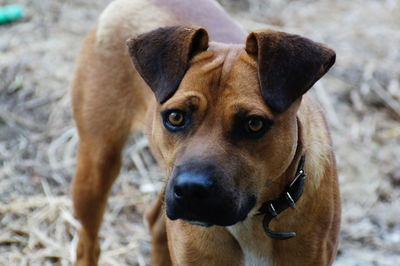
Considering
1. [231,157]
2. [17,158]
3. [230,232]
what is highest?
[231,157]

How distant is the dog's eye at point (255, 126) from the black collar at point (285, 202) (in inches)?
16.2

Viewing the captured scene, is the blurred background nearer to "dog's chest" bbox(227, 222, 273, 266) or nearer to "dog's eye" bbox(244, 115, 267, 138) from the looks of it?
"dog's chest" bbox(227, 222, 273, 266)

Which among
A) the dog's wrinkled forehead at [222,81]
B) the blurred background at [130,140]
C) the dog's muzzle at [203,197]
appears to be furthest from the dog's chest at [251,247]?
the blurred background at [130,140]

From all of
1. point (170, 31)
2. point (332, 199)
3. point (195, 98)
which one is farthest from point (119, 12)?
point (332, 199)

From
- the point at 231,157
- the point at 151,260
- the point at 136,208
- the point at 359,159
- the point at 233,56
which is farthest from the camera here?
the point at 359,159

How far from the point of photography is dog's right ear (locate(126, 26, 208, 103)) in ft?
13.1

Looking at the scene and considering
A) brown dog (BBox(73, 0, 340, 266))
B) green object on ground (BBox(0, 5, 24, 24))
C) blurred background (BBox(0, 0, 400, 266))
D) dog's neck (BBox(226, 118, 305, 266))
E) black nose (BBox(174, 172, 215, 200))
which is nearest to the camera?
black nose (BBox(174, 172, 215, 200))

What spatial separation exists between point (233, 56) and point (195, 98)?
1.29 feet

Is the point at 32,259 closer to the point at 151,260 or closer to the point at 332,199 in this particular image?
the point at 151,260

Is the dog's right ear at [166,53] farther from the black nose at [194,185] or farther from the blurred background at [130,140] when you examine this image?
the blurred background at [130,140]

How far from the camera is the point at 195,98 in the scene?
12.5ft

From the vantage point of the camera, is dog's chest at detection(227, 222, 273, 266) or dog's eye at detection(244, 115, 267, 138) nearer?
dog's eye at detection(244, 115, 267, 138)

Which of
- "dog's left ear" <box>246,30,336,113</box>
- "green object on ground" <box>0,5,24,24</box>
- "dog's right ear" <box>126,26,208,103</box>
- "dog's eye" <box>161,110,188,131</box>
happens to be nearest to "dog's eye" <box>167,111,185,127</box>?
"dog's eye" <box>161,110,188,131</box>

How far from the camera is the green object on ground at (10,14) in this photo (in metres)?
9.69
